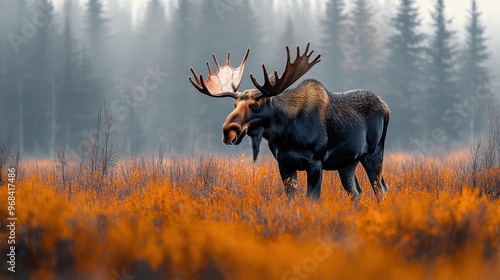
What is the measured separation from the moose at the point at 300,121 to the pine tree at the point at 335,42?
2812 cm

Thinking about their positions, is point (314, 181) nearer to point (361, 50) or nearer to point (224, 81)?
point (224, 81)

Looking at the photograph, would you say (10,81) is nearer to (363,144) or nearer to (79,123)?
(79,123)

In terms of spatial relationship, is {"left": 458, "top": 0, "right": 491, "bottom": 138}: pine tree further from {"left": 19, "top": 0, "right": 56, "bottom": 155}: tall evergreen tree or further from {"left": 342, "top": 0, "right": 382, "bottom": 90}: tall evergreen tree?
{"left": 19, "top": 0, "right": 56, "bottom": 155}: tall evergreen tree

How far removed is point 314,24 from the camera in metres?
55.2

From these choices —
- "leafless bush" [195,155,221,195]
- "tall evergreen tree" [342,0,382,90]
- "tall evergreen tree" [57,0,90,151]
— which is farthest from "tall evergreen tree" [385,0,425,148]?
"leafless bush" [195,155,221,195]

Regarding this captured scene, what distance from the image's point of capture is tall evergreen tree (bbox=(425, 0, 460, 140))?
1247 inches

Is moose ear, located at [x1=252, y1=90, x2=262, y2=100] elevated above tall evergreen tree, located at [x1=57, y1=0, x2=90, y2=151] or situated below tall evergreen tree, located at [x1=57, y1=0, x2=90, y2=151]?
above

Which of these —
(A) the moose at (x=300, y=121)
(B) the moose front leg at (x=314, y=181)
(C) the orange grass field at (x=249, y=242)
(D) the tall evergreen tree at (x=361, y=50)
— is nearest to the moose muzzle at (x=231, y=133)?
(A) the moose at (x=300, y=121)

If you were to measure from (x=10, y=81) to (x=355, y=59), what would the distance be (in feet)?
65.6

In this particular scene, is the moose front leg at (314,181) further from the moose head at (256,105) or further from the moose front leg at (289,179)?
the moose head at (256,105)

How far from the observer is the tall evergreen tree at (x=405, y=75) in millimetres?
31797

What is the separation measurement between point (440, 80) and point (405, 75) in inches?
72.6

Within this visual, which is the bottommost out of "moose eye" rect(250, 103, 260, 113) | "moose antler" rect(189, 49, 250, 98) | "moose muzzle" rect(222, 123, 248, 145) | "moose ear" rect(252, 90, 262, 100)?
"moose muzzle" rect(222, 123, 248, 145)

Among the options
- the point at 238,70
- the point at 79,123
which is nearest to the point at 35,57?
the point at 79,123
